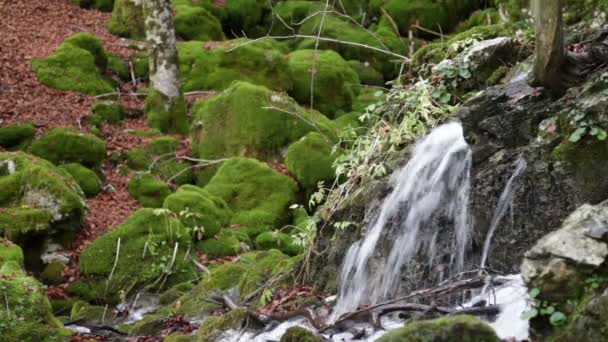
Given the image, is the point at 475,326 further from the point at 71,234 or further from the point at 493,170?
the point at 71,234

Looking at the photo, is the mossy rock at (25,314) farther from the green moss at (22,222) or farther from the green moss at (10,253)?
the green moss at (22,222)

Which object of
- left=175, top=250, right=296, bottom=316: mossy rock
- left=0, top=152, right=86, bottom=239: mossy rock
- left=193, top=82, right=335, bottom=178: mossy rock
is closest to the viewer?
left=175, top=250, right=296, bottom=316: mossy rock

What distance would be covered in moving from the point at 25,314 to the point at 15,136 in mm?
6113

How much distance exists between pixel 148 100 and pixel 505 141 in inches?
370

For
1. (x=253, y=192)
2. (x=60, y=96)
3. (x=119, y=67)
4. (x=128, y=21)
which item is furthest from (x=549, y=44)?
(x=128, y=21)

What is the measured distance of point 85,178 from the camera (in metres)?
10.5

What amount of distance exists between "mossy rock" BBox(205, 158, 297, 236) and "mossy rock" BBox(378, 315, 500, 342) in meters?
6.52

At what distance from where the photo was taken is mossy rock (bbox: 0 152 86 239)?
8.30 m

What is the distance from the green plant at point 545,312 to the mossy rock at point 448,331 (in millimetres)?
330

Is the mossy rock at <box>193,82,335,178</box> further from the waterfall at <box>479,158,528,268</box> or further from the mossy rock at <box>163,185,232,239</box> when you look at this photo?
the waterfall at <box>479,158,528,268</box>

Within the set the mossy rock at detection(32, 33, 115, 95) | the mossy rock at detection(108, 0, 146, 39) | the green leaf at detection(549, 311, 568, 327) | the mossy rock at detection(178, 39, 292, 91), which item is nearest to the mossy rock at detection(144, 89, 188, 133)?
the mossy rock at detection(32, 33, 115, 95)

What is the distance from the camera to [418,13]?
19.1m

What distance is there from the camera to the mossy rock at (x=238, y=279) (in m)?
6.38

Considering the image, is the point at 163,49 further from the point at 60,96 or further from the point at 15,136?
the point at 15,136
